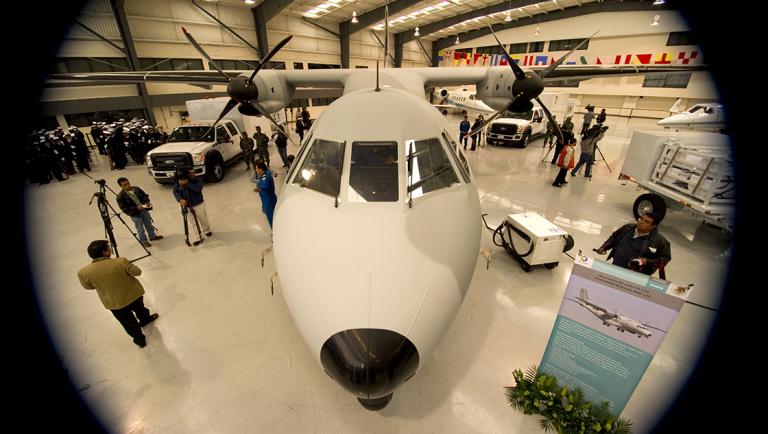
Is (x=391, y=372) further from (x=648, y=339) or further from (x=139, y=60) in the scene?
(x=139, y=60)

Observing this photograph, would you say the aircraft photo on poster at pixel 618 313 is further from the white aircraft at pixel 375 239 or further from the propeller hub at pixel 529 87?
the propeller hub at pixel 529 87

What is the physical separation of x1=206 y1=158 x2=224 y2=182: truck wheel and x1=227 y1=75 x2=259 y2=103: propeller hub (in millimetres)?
6558

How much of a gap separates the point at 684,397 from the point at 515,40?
4221 centimetres

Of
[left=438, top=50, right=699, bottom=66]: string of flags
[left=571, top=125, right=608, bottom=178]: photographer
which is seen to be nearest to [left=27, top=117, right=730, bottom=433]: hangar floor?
[left=571, top=125, right=608, bottom=178]: photographer

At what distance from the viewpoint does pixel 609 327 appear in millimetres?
2842

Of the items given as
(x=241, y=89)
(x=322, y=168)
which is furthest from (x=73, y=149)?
(x=322, y=168)

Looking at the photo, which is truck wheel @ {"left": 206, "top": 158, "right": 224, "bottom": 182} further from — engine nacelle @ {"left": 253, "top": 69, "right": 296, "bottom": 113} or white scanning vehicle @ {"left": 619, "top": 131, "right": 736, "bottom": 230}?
white scanning vehicle @ {"left": 619, "top": 131, "right": 736, "bottom": 230}

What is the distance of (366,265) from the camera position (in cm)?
258

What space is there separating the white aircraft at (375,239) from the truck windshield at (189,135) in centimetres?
993

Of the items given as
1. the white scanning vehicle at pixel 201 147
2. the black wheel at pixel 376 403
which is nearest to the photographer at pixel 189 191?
the white scanning vehicle at pixel 201 147

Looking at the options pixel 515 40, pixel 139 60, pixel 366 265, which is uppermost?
pixel 515 40

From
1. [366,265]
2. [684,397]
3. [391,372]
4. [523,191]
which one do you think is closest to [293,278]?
[366,265]

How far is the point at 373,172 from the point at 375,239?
3.16ft

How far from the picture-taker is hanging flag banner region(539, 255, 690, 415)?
100 inches
